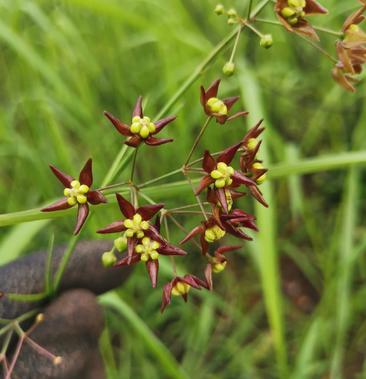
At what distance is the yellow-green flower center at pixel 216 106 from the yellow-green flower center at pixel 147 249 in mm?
177

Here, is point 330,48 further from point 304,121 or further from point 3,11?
point 3,11

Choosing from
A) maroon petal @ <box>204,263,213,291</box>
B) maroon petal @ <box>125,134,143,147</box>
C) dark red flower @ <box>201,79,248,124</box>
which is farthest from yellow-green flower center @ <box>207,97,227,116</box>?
maroon petal @ <box>204,263,213,291</box>

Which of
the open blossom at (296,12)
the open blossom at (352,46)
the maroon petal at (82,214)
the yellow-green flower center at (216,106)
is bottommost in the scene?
the maroon petal at (82,214)

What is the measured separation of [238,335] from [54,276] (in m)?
0.79

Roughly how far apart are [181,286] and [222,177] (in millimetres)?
166

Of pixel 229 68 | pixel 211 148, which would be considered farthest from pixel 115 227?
pixel 211 148

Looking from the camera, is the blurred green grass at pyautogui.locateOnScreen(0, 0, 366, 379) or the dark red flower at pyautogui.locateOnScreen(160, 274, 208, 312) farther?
the blurred green grass at pyautogui.locateOnScreen(0, 0, 366, 379)

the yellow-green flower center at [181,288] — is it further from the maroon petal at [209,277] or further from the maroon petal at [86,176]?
the maroon petal at [86,176]

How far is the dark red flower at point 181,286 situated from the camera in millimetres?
692

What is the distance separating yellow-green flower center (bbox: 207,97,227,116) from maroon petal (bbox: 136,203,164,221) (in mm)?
139

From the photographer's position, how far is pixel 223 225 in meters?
0.66

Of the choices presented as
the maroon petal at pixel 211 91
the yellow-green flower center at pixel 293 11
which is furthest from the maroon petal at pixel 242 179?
the yellow-green flower center at pixel 293 11

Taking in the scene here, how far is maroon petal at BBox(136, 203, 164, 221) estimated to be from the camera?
65cm

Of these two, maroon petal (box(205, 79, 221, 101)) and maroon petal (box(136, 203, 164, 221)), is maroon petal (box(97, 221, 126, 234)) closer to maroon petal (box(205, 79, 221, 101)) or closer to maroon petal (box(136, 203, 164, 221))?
maroon petal (box(136, 203, 164, 221))
